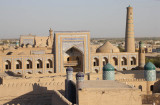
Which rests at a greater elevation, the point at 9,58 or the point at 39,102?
the point at 9,58

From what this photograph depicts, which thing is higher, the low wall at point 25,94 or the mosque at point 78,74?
the mosque at point 78,74

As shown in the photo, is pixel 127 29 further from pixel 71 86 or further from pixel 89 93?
pixel 89 93

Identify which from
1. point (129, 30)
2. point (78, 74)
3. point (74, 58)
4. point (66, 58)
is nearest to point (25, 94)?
point (78, 74)

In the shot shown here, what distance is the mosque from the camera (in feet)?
40.7

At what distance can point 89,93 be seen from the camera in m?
12.2

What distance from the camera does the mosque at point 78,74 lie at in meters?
12.4

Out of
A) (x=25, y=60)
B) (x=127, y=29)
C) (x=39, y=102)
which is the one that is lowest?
(x=39, y=102)

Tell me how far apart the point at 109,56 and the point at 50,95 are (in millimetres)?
15232

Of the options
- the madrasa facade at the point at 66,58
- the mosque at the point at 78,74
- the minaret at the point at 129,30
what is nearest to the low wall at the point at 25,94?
the mosque at the point at 78,74

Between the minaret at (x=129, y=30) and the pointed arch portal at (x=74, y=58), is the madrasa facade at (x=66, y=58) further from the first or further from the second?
the minaret at (x=129, y=30)

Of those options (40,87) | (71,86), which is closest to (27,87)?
(40,87)

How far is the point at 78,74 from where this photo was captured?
13469 mm

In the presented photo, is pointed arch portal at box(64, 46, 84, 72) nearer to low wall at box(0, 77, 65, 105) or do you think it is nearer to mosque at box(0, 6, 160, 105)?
mosque at box(0, 6, 160, 105)

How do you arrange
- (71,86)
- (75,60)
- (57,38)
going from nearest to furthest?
(71,86) < (57,38) < (75,60)
